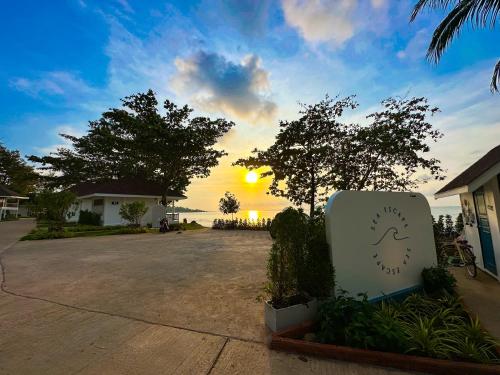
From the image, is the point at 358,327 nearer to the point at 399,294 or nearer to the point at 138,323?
the point at 399,294

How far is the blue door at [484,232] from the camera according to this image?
18.3 ft

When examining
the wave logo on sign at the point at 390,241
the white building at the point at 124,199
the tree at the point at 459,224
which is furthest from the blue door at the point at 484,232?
the white building at the point at 124,199

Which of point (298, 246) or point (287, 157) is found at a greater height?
point (287, 157)

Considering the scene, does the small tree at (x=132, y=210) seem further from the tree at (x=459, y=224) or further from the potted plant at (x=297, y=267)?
the tree at (x=459, y=224)

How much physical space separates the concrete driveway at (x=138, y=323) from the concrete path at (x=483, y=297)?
90.7 inches

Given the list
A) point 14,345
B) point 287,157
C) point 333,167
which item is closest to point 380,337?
point 14,345

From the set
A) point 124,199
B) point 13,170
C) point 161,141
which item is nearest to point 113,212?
point 124,199

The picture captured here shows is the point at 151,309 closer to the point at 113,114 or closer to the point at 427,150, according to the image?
the point at 427,150

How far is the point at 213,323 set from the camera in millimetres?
3232

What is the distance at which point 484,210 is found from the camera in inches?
229

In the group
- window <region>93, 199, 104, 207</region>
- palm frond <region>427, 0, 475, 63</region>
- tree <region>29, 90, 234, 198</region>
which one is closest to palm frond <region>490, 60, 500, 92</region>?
palm frond <region>427, 0, 475, 63</region>

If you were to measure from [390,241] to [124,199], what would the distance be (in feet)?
69.6

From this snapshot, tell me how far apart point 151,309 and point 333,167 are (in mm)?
11369

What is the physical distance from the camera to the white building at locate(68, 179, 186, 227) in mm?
19906
